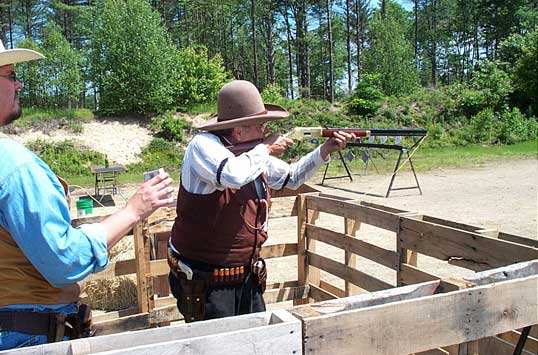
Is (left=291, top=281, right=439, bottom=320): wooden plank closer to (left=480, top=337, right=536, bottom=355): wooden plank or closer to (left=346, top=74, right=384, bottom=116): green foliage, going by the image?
(left=480, top=337, right=536, bottom=355): wooden plank

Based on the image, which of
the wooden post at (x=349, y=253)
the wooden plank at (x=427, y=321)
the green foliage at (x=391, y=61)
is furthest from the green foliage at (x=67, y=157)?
the green foliage at (x=391, y=61)

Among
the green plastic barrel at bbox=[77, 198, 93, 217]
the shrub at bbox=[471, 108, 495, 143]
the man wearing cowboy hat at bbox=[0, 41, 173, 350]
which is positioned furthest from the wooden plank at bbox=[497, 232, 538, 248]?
the shrub at bbox=[471, 108, 495, 143]

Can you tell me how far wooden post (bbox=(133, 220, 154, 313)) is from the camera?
4301 mm

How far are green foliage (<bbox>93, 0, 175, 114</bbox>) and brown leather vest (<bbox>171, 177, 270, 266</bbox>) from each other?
26947 mm

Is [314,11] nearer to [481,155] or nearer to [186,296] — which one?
[481,155]

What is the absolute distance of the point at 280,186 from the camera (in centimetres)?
348

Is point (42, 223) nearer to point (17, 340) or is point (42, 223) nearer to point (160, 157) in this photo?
point (17, 340)

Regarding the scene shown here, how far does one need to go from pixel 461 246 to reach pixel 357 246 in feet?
4.23

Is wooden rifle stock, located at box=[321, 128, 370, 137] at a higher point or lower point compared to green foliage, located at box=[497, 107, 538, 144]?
higher

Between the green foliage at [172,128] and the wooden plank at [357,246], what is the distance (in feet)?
74.3

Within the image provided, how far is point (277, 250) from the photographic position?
5.02 m

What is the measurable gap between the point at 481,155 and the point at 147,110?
17280 mm

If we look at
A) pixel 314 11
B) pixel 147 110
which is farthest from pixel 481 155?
pixel 314 11

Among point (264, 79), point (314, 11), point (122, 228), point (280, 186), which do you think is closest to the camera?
point (122, 228)
